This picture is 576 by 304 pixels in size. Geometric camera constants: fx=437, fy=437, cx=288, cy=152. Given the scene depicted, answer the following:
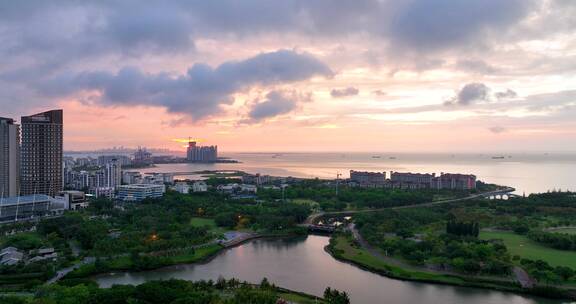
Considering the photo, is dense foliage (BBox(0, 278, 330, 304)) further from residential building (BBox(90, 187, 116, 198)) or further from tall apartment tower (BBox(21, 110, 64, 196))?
residential building (BBox(90, 187, 116, 198))

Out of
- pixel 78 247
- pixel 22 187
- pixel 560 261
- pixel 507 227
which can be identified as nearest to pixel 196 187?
pixel 22 187

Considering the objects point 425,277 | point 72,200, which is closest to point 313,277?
point 425,277

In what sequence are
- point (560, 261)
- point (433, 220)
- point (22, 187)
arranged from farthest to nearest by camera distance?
point (22, 187), point (433, 220), point (560, 261)

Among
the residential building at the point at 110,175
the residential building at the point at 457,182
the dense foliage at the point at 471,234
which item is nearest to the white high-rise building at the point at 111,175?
the residential building at the point at 110,175

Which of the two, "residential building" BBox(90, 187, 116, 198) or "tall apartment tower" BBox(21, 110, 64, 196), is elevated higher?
"tall apartment tower" BBox(21, 110, 64, 196)

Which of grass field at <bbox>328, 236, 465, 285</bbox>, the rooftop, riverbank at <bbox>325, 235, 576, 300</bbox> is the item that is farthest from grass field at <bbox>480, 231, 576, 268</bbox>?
the rooftop

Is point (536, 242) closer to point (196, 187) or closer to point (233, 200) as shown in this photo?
point (233, 200)
